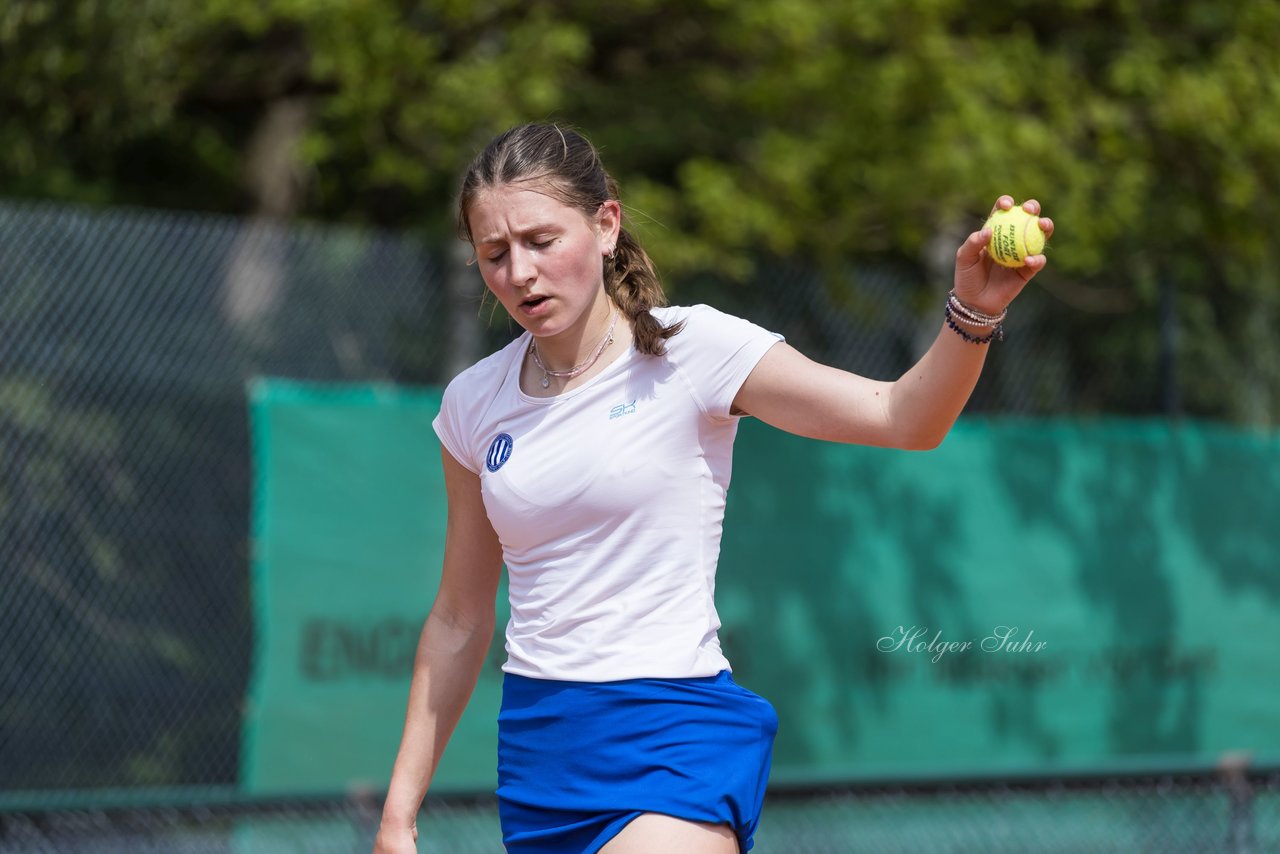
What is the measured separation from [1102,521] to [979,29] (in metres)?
2.75

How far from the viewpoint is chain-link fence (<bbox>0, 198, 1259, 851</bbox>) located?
5633 millimetres

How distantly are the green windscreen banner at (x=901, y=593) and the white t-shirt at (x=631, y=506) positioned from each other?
149 inches

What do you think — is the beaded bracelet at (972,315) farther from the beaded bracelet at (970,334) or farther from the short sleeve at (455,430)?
the short sleeve at (455,430)

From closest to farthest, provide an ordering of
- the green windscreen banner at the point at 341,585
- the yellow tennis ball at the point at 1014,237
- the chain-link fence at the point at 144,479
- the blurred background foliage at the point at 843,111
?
the yellow tennis ball at the point at 1014,237, the chain-link fence at the point at 144,479, the green windscreen banner at the point at 341,585, the blurred background foliage at the point at 843,111

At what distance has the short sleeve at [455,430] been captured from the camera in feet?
8.86

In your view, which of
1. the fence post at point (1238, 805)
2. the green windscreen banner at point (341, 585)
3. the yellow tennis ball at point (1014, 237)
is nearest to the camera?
the yellow tennis ball at point (1014, 237)

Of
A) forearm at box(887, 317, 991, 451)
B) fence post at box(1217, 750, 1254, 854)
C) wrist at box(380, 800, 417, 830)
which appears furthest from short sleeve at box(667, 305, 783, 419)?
fence post at box(1217, 750, 1254, 854)

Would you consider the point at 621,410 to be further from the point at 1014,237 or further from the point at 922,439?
the point at 1014,237

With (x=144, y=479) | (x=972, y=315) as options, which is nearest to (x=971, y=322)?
(x=972, y=315)

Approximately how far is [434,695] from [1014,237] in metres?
1.31

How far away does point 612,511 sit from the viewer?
2441mm

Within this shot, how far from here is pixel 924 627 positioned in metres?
7.11

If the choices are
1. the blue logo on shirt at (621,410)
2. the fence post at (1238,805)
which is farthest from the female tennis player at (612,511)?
the fence post at (1238,805)

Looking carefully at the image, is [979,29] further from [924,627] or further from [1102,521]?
[924,627]
